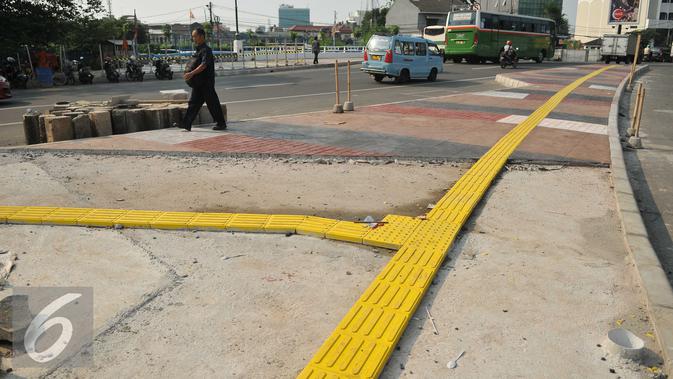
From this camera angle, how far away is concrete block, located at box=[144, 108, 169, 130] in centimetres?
940

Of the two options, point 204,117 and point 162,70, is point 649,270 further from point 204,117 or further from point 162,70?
point 162,70

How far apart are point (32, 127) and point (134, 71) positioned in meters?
16.5

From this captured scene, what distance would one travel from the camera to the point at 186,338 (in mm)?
2840

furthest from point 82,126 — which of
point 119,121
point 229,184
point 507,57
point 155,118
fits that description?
point 507,57

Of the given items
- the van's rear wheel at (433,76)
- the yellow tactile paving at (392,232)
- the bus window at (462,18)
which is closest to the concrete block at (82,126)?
the yellow tactile paving at (392,232)

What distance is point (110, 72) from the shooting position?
77.8 feet

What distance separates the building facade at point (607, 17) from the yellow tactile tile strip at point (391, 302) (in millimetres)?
122118

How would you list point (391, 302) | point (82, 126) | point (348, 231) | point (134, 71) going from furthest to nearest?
point (134, 71), point (82, 126), point (348, 231), point (391, 302)

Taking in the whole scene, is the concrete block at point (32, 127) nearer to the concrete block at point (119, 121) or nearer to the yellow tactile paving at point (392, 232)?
the concrete block at point (119, 121)

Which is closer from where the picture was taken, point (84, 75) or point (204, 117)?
point (204, 117)

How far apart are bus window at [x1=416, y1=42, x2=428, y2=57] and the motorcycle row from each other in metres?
11.8

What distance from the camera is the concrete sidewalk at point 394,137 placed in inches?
296

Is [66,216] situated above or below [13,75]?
below

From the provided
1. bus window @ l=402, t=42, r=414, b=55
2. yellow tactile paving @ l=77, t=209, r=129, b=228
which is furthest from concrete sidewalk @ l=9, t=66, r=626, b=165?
bus window @ l=402, t=42, r=414, b=55
